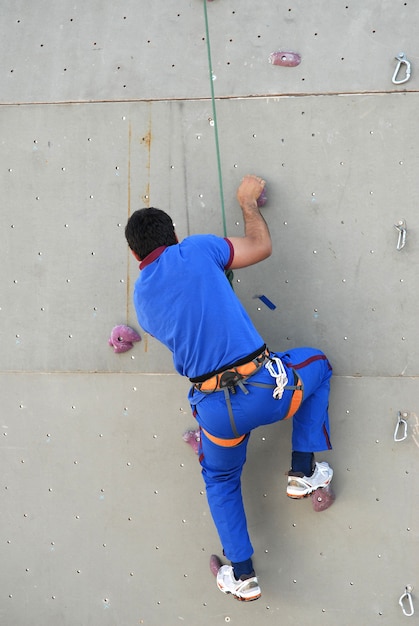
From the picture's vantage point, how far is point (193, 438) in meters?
2.75

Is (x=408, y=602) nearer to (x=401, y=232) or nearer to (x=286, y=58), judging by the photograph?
(x=401, y=232)

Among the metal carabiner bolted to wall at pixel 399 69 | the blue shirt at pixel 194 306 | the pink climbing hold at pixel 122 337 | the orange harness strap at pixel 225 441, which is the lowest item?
the orange harness strap at pixel 225 441

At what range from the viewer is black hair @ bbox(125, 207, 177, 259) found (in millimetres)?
2221

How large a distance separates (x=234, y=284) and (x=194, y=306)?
22.2 inches

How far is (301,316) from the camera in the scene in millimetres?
2686

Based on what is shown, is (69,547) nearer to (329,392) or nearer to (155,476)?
→ (155,476)

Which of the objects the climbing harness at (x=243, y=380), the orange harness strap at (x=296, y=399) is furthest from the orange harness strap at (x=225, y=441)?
the orange harness strap at (x=296, y=399)

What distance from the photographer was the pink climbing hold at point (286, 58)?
2648 mm

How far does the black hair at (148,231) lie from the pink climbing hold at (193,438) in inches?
32.0

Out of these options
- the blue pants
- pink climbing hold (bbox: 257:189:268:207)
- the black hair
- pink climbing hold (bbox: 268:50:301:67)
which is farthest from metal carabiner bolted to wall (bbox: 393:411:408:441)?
pink climbing hold (bbox: 268:50:301:67)

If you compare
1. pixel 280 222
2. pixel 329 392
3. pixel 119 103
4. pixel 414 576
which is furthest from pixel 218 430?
pixel 119 103

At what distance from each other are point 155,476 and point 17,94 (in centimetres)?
157

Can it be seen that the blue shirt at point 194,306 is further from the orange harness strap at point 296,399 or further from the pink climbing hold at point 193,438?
the pink climbing hold at point 193,438

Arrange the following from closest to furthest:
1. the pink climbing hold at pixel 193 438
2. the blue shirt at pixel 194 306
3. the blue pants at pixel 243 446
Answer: the blue shirt at pixel 194 306
the blue pants at pixel 243 446
the pink climbing hold at pixel 193 438
